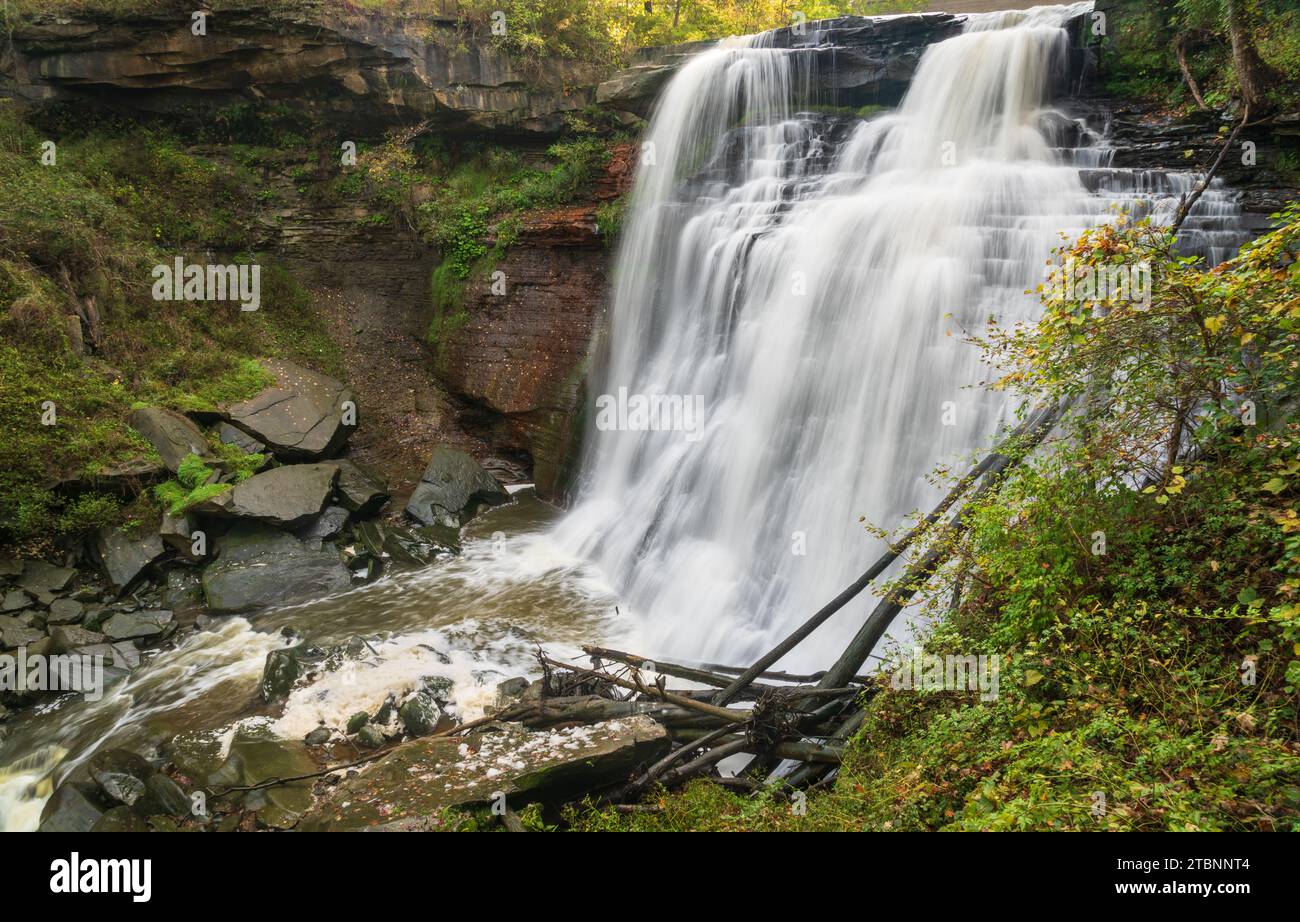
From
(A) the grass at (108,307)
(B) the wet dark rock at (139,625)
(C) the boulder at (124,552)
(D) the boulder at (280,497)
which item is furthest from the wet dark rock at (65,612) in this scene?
(D) the boulder at (280,497)

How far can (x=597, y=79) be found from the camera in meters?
14.6

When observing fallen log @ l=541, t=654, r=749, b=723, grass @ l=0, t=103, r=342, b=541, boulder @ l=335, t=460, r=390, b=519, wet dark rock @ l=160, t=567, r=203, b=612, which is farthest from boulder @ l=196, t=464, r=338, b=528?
fallen log @ l=541, t=654, r=749, b=723

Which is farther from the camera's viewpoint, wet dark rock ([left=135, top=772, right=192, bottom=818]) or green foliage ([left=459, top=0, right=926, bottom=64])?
green foliage ([left=459, top=0, right=926, bottom=64])

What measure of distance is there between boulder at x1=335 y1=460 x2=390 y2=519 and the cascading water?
4.96ft

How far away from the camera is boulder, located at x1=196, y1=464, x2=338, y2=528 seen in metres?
10.3

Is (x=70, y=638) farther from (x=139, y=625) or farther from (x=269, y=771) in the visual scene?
(x=269, y=771)

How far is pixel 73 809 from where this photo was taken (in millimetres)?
6172

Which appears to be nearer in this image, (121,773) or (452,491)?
(121,773)

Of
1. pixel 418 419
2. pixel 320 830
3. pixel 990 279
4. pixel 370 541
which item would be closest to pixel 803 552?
pixel 990 279

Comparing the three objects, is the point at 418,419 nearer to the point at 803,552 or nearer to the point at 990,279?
the point at 803,552

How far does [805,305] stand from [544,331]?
18.5 ft

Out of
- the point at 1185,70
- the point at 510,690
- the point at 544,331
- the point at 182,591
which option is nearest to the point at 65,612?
the point at 182,591

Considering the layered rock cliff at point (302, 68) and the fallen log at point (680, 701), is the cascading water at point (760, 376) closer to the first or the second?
the fallen log at point (680, 701)

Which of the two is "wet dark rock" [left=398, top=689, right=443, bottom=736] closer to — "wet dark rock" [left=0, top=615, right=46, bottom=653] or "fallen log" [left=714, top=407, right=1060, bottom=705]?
"fallen log" [left=714, top=407, right=1060, bottom=705]
